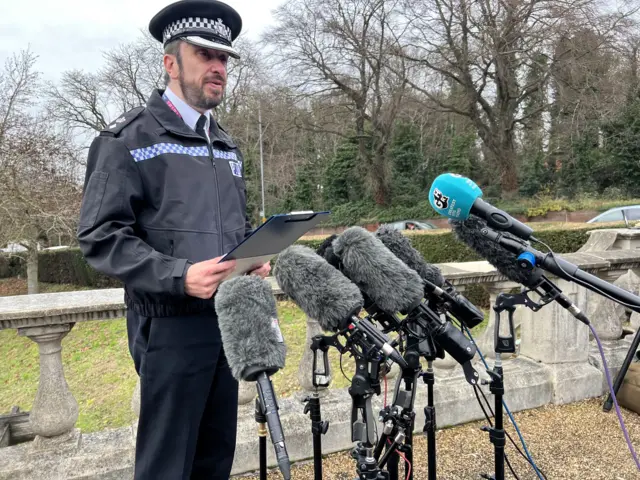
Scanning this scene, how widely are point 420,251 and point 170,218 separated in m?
9.83

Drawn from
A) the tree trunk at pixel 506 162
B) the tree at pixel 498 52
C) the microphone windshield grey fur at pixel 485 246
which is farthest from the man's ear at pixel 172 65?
the tree trunk at pixel 506 162

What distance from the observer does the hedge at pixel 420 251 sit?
9.93 meters

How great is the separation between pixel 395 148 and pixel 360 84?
30.7ft

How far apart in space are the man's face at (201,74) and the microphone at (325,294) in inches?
34.5

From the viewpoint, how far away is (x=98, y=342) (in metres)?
10.2

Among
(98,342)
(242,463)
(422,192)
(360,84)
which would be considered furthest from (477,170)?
(242,463)

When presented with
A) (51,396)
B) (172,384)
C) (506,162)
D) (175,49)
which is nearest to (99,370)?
(51,396)

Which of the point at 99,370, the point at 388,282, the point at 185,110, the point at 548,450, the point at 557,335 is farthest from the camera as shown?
the point at 99,370

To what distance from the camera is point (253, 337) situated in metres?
1.25

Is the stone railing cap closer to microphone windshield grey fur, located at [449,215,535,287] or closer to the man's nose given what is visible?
the man's nose

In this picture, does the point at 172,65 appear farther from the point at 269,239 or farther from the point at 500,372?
the point at 500,372

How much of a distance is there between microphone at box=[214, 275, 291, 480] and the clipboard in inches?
6.3

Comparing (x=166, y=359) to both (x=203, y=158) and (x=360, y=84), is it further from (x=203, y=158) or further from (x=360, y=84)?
(x=360, y=84)

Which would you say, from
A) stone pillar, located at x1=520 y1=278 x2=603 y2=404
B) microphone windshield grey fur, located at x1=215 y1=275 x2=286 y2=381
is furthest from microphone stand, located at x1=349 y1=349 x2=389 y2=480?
stone pillar, located at x1=520 y1=278 x2=603 y2=404
